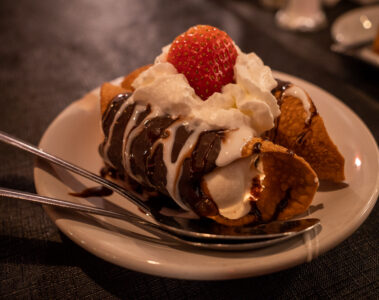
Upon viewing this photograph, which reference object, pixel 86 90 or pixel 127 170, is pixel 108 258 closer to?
pixel 127 170

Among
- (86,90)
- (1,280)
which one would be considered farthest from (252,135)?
(86,90)

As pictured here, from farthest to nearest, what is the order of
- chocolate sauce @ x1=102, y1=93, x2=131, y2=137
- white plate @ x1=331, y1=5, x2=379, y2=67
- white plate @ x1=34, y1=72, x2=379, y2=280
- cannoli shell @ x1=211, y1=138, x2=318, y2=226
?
white plate @ x1=331, y1=5, x2=379, y2=67 → chocolate sauce @ x1=102, y1=93, x2=131, y2=137 → cannoli shell @ x1=211, y1=138, x2=318, y2=226 → white plate @ x1=34, y1=72, x2=379, y2=280

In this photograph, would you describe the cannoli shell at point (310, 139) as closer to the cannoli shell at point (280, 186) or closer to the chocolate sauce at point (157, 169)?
the cannoli shell at point (280, 186)

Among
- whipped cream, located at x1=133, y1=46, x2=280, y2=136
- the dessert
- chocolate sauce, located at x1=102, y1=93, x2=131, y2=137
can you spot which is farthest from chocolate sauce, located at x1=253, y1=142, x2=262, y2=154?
chocolate sauce, located at x1=102, y1=93, x2=131, y2=137

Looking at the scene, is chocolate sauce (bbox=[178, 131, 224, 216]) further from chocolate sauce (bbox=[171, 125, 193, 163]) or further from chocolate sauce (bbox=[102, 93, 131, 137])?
chocolate sauce (bbox=[102, 93, 131, 137])

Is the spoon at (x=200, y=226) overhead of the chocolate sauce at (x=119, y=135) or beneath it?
beneath

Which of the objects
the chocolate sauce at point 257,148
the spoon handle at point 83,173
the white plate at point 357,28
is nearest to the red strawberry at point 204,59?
the chocolate sauce at point 257,148

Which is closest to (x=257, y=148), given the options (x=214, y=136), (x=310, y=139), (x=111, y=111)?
(x=214, y=136)
